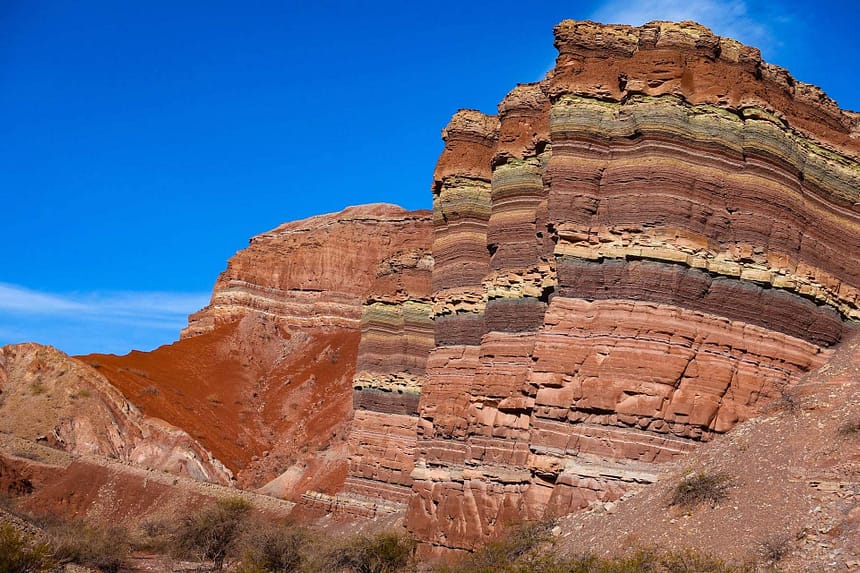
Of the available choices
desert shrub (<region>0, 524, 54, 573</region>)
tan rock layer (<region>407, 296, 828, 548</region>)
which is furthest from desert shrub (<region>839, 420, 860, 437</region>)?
desert shrub (<region>0, 524, 54, 573</region>)

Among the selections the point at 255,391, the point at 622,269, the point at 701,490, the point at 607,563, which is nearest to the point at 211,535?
the point at 622,269

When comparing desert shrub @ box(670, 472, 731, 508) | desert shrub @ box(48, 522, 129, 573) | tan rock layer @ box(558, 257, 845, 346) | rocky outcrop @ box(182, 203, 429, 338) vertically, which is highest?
rocky outcrop @ box(182, 203, 429, 338)

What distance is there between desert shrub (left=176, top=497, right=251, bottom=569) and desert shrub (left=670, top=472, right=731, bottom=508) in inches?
738

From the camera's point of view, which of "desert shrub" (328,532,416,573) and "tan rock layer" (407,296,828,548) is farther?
"desert shrub" (328,532,416,573)

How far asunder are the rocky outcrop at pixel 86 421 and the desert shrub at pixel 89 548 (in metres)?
19.6

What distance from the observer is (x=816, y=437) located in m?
16.2

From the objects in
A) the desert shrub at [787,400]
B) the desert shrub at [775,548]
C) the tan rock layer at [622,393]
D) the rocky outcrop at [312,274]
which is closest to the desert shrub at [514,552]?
the tan rock layer at [622,393]

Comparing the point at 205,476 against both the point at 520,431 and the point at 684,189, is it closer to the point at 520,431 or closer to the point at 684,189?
the point at 520,431

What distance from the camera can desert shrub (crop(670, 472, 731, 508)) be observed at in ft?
52.0

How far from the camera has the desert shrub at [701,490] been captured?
1584 cm

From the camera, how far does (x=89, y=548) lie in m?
27.7

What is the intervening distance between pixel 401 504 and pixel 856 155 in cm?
2066

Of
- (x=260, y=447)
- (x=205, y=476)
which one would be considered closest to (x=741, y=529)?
(x=205, y=476)

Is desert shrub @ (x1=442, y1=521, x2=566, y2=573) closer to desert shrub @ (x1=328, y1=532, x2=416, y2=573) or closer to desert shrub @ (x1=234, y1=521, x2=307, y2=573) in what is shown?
desert shrub @ (x1=328, y1=532, x2=416, y2=573)
